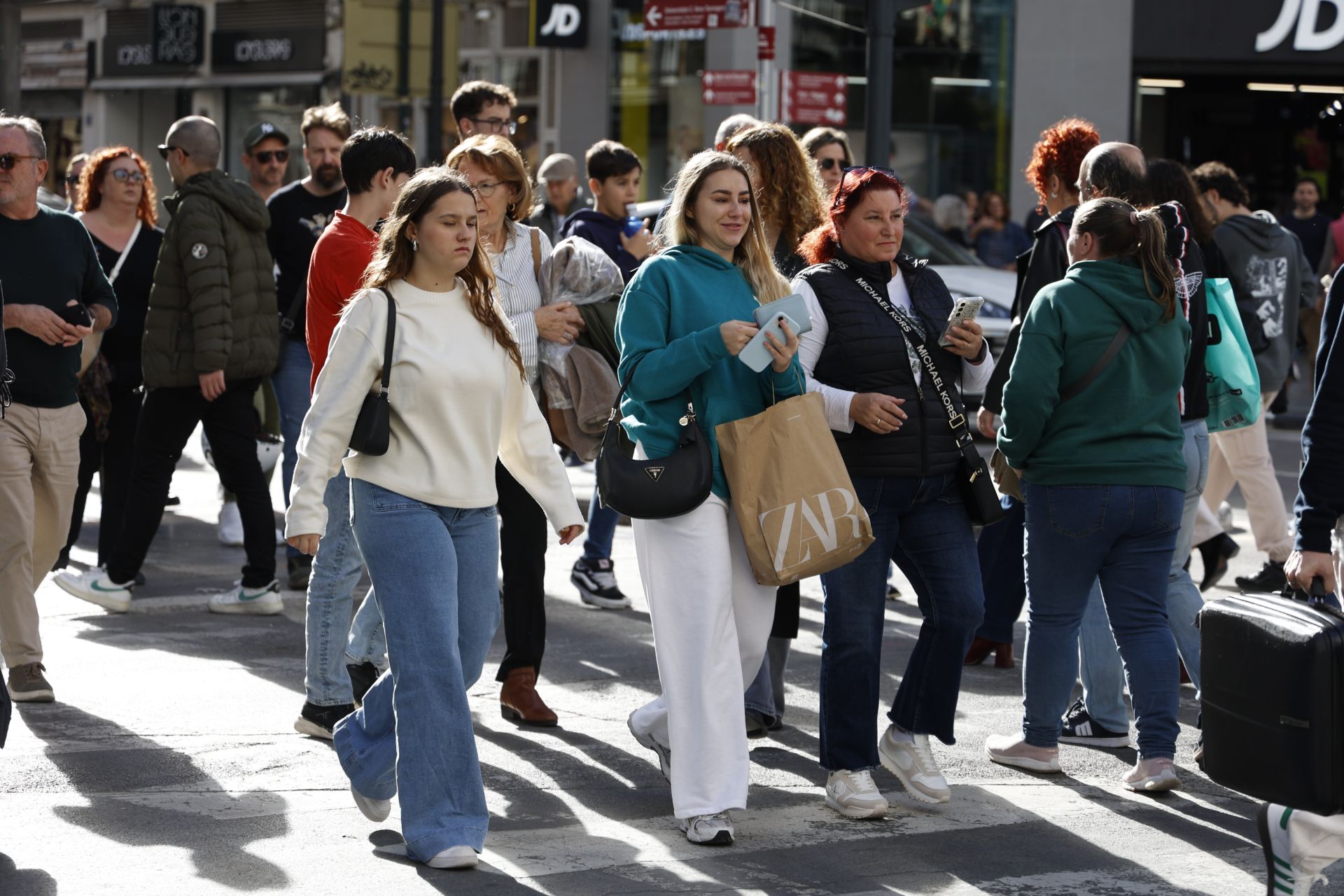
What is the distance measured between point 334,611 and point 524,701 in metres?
0.77

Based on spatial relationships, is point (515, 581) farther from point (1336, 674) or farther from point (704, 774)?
point (1336, 674)

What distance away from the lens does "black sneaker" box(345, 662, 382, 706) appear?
6262 millimetres

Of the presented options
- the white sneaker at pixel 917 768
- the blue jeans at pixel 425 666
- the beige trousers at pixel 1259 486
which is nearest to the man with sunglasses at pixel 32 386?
the blue jeans at pixel 425 666

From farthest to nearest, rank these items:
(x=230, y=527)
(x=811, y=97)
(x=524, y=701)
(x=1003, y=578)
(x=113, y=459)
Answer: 1. (x=811, y=97)
2. (x=230, y=527)
3. (x=113, y=459)
4. (x=1003, y=578)
5. (x=524, y=701)

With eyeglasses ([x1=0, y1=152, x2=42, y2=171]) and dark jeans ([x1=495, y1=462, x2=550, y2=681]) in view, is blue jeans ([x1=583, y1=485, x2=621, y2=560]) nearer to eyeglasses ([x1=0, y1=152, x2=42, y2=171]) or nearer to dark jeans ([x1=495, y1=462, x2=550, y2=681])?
dark jeans ([x1=495, y1=462, x2=550, y2=681])

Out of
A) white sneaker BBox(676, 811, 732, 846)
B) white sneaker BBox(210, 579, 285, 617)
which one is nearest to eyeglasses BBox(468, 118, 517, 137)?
white sneaker BBox(210, 579, 285, 617)

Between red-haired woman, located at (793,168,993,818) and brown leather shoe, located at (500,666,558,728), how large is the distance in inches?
50.2

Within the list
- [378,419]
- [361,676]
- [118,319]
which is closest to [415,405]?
[378,419]

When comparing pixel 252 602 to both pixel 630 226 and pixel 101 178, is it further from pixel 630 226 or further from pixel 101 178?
pixel 630 226

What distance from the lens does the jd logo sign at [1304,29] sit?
23.5m

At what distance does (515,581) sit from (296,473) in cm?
167

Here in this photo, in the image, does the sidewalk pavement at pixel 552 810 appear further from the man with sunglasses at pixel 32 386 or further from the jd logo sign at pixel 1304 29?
the jd logo sign at pixel 1304 29

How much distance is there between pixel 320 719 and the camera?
609cm

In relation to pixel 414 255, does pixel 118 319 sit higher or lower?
lower
